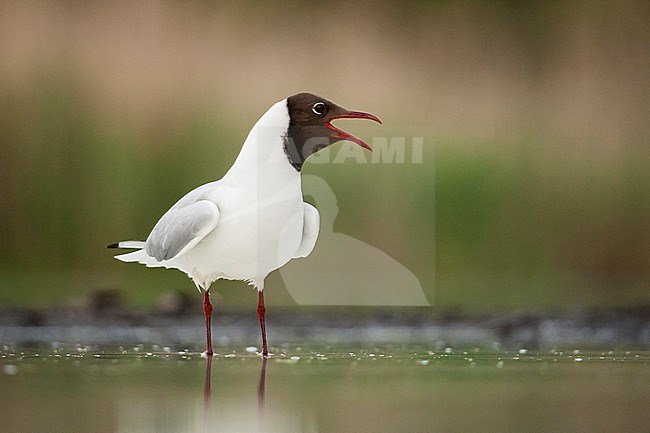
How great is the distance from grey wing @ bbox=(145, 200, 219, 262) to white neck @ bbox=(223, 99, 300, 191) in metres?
0.10

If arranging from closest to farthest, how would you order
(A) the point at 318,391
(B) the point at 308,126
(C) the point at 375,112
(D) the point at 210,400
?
(D) the point at 210,400 < (A) the point at 318,391 < (B) the point at 308,126 < (C) the point at 375,112

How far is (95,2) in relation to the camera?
3139mm

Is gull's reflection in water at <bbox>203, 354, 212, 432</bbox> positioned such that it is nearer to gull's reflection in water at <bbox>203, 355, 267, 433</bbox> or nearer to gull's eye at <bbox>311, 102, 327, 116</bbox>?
gull's reflection in water at <bbox>203, 355, 267, 433</bbox>

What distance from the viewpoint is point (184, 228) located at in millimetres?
2146

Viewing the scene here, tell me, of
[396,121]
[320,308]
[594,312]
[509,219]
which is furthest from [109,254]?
[594,312]

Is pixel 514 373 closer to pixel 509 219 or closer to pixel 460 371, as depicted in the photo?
pixel 460 371

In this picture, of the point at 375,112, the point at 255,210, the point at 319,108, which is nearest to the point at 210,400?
the point at 255,210

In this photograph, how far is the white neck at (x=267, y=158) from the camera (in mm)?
2166

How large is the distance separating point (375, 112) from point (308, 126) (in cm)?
89

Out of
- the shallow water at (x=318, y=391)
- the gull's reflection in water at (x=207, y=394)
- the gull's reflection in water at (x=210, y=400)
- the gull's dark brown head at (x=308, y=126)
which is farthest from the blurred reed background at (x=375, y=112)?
the gull's reflection in water at (x=210, y=400)

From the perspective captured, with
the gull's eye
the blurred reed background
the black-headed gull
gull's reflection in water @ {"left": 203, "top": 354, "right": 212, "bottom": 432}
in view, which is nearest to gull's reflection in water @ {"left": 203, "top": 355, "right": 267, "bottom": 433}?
gull's reflection in water @ {"left": 203, "top": 354, "right": 212, "bottom": 432}

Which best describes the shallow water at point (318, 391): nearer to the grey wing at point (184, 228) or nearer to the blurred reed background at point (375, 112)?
the grey wing at point (184, 228)

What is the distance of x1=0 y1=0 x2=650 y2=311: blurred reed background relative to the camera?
3104 mm

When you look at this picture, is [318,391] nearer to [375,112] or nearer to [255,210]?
[255,210]
